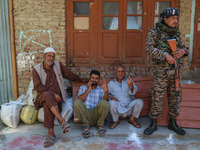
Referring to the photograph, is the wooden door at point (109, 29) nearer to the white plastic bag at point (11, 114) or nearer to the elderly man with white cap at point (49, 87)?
the elderly man with white cap at point (49, 87)

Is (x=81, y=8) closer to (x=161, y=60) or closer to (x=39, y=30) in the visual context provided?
(x=39, y=30)

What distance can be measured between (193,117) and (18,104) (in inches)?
133

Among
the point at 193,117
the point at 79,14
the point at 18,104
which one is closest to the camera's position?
the point at 193,117

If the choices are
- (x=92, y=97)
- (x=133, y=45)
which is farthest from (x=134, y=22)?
(x=92, y=97)

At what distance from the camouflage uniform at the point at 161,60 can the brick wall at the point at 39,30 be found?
147 centimetres

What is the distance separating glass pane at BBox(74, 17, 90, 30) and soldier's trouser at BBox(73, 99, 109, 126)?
1.99 m

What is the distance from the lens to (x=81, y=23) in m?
4.43

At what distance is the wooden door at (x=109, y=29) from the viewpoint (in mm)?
4379

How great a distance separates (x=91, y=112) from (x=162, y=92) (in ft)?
4.22

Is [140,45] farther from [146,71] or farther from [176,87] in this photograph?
[176,87]

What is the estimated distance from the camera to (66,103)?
377 cm

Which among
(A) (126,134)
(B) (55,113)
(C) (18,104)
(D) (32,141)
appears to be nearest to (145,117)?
(A) (126,134)

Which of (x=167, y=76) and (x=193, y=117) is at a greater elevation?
(x=167, y=76)

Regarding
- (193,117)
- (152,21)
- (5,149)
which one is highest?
(152,21)
